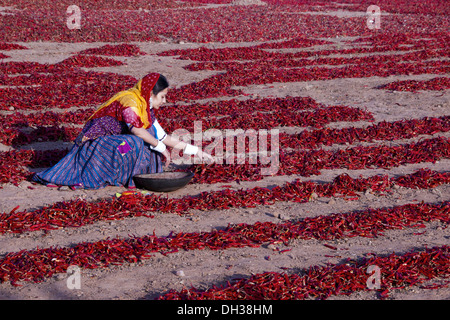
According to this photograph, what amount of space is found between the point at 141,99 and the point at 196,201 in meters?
1.52

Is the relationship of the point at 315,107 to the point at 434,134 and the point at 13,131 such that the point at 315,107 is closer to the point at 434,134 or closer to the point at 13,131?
the point at 434,134

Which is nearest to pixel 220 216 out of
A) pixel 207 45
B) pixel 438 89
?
pixel 438 89

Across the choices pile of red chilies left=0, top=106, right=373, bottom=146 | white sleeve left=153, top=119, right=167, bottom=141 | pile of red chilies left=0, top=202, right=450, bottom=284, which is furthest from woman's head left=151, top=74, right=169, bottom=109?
pile of red chilies left=0, top=106, right=373, bottom=146

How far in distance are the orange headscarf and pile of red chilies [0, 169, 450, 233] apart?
107 centimetres

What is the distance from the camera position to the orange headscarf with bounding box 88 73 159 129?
255 inches

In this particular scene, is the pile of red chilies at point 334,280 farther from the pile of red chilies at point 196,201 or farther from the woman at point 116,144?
the woman at point 116,144

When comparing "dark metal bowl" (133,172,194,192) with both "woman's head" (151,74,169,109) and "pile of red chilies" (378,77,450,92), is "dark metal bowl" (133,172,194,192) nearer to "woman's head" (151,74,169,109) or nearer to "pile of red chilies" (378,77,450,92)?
"woman's head" (151,74,169,109)

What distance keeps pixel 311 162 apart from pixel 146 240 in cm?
339

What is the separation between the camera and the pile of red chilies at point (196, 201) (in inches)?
226

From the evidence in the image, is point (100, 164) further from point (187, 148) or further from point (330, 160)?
point (330, 160)

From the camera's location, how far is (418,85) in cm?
1280

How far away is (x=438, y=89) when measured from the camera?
12.6 m

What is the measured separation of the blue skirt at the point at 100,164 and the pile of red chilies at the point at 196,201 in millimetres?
470
